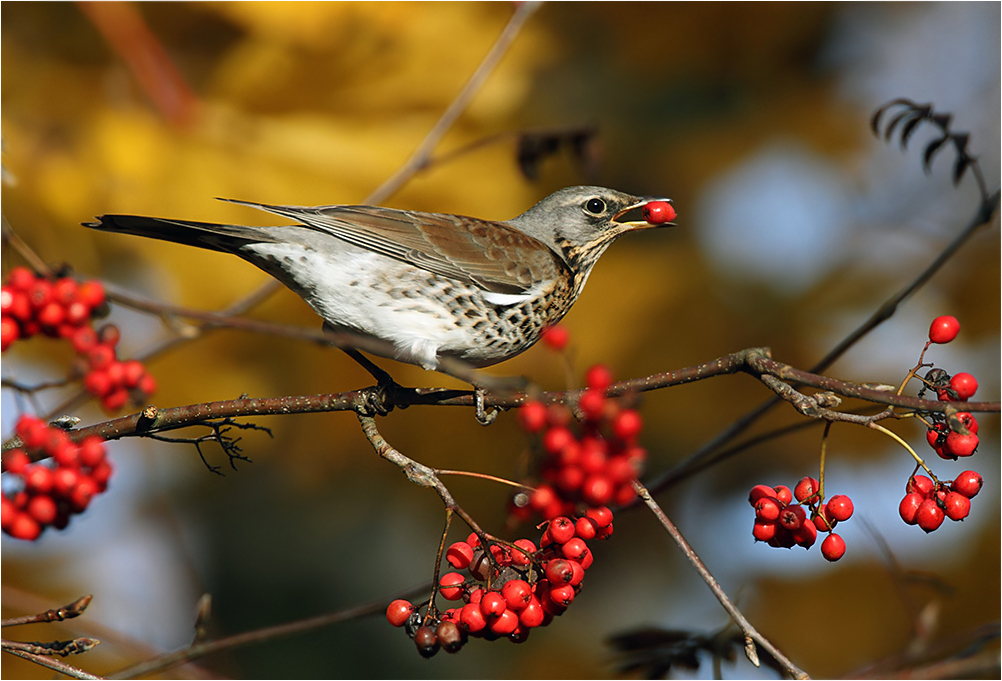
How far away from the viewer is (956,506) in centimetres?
142

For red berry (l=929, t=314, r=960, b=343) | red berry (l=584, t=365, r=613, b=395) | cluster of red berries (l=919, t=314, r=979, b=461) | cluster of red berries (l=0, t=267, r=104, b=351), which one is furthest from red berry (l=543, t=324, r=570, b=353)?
cluster of red berries (l=0, t=267, r=104, b=351)

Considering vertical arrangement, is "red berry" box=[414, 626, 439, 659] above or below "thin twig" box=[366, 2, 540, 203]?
below

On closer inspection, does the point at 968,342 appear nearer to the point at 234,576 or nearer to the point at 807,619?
the point at 807,619

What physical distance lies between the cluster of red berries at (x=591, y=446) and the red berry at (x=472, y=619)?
33 centimetres

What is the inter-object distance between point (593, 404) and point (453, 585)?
57 cm

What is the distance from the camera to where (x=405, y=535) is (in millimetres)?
3422

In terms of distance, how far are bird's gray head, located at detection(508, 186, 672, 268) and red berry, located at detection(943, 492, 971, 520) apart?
138 centimetres

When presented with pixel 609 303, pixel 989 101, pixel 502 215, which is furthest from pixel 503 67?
pixel 989 101

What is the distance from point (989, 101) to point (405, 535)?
10.4 feet

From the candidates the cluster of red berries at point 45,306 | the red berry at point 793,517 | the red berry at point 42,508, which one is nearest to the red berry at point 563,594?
the red berry at point 793,517

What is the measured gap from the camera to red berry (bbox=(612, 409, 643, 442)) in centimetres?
118

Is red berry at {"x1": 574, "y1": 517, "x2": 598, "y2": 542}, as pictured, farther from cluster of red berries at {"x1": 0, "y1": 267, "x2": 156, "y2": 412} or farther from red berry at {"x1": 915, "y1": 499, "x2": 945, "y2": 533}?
cluster of red berries at {"x1": 0, "y1": 267, "x2": 156, "y2": 412}

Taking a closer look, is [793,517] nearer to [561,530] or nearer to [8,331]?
[561,530]

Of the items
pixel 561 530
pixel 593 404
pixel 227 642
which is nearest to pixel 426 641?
pixel 561 530
